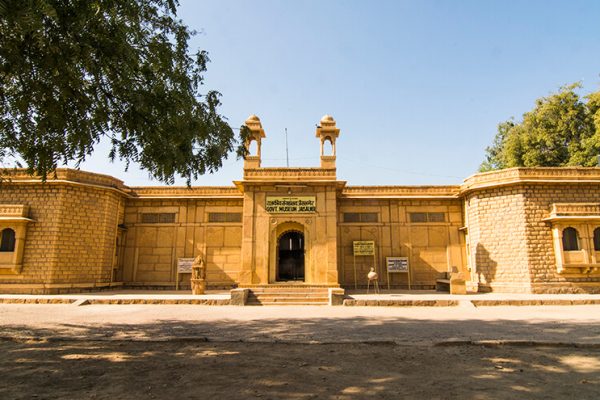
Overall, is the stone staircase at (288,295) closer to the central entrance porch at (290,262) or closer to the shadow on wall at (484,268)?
the central entrance porch at (290,262)

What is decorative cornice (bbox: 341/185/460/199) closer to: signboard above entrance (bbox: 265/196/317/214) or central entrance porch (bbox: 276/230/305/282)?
central entrance porch (bbox: 276/230/305/282)

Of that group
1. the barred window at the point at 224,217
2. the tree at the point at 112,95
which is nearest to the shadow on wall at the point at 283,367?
the tree at the point at 112,95

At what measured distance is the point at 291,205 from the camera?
1526cm

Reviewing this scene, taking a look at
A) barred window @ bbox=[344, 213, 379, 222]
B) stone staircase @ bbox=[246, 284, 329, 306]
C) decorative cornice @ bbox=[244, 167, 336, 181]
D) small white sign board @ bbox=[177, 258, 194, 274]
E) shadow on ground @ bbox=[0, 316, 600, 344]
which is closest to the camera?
shadow on ground @ bbox=[0, 316, 600, 344]

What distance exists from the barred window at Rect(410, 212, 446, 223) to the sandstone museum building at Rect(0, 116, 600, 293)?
0.05 m

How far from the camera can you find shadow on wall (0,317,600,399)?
3742 mm

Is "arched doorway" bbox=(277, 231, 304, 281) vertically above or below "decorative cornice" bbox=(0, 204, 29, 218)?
→ below

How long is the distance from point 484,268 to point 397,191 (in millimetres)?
5212

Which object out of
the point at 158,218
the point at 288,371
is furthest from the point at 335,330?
the point at 158,218

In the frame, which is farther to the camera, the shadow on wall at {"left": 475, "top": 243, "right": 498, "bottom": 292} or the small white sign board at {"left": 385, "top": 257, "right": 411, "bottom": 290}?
the small white sign board at {"left": 385, "top": 257, "right": 411, "bottom": 290}

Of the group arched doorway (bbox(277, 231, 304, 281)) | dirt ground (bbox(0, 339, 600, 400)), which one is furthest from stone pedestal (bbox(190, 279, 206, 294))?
dirt ground (bbox(0, 339, 600, 400))

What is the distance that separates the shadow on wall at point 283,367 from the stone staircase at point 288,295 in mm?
6224

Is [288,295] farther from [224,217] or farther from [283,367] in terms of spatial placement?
[283,367]

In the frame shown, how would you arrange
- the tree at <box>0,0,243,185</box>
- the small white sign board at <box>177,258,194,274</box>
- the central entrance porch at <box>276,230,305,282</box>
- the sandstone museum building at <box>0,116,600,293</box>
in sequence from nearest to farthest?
the tree at <box>0,0,243,185</box> → the sandstone museum building at <box>0,116,600,293</box> → the small white sign board at <box>177,258,194,274</box> → the central entrance porch at <box>276,230,305,282</box>
